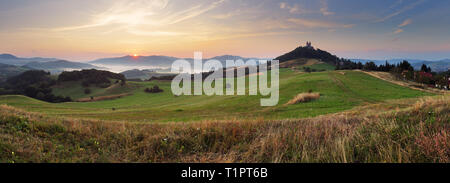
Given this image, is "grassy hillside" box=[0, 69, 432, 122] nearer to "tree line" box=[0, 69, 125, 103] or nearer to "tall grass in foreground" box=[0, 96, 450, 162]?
"tall grass in foreground" box=[0, 96, 450, 162]

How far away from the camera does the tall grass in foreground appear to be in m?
4.92

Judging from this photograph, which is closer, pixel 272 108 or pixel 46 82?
pixel 272 108

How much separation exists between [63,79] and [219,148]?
150477 millimetres

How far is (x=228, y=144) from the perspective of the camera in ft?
20.0

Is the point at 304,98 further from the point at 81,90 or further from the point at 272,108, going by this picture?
the point at 81,90

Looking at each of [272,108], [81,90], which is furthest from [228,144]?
[81,90]

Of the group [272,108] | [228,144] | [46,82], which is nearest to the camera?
[228,144]

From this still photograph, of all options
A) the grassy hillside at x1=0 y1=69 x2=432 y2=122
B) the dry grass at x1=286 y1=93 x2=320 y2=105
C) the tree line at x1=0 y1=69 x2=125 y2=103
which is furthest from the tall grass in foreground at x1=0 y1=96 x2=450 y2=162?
the tree line at x1=0 y1=69 x2=125 y2=103

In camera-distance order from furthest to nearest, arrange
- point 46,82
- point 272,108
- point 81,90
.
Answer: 1. point 46,82
2. point 81,90
3. point 272,108

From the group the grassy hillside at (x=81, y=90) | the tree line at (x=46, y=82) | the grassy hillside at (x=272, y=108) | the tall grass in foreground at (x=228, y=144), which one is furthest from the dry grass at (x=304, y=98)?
the tree line at (x=46, y=82)

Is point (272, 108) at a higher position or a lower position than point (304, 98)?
lower

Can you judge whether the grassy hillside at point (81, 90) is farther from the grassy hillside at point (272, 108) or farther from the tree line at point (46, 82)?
the grassy hillside at point (272, 108)

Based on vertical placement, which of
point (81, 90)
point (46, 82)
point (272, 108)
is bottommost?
point (81, 90)
